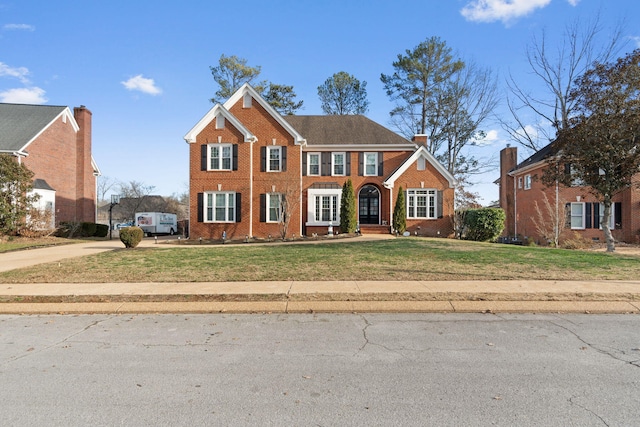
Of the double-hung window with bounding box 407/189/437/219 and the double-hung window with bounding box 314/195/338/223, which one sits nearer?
the double-hung window with bounding box 314/195/338/223

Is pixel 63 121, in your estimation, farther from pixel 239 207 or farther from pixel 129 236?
pixel 129 236

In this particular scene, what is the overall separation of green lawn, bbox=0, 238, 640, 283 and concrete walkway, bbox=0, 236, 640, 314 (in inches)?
31.4

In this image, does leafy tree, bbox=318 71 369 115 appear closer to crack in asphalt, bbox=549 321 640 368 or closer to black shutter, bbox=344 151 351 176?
black shutter, bbox=344 151 351 176

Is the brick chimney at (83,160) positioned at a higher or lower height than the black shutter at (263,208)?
higher

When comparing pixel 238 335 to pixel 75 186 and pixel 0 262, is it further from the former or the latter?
pixel 75 186

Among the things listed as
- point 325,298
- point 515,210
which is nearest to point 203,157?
point 325,298

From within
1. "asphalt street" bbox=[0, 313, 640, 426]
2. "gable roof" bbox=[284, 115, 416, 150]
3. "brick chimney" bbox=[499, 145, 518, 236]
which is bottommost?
"asphalt street" bbox=[0, 313, 640, 426]

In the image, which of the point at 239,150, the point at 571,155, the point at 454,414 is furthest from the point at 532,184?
the point at 454,414

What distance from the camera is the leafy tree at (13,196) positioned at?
66.9 feet

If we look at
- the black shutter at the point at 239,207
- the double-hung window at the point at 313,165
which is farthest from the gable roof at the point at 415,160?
the black shutter at the point at 239,207

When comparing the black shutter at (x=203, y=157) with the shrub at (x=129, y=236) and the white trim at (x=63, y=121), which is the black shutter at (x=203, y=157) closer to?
the shrub at (x=129, y=236)

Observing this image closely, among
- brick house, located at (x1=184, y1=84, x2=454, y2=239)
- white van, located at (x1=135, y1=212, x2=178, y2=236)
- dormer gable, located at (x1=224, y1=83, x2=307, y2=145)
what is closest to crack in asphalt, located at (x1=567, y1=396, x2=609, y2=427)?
brick house, located at (x1=184, y1=84, x2=454, y2=239)

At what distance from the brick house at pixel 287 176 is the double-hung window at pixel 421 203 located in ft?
0.20

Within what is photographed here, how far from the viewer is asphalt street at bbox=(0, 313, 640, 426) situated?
139 inches
